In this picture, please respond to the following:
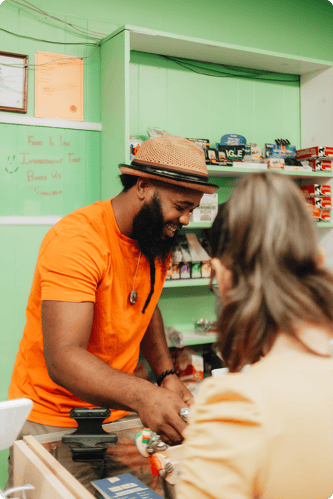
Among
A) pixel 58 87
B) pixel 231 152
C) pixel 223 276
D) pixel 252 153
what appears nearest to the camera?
pixel 223 276

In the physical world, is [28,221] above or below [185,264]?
above

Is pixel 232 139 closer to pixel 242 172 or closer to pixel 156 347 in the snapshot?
pixel 242 172

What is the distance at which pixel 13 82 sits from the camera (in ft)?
7.79

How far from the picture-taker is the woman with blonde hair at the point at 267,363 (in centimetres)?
59

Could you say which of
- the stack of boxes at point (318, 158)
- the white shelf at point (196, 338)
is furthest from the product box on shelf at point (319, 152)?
the white shelf at point (196, 338)

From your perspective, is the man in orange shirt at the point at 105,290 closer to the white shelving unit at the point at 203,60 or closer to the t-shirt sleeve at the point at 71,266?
the t-shirt sleeve at the point at 71,266

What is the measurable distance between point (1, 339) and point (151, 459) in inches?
58.4

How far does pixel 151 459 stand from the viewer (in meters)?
1.14

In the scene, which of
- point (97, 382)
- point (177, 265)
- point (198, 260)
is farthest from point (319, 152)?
point (97, 382)

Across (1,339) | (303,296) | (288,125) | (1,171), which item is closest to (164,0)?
(288,125)

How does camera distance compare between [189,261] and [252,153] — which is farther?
[252,153]

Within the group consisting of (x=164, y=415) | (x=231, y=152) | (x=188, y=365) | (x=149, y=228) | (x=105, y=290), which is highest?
(x=231, y=152)

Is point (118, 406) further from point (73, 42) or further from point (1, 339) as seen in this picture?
point (73, 42)

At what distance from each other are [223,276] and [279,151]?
2385mm
